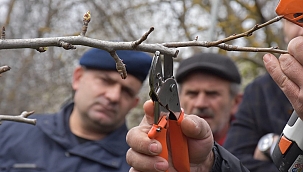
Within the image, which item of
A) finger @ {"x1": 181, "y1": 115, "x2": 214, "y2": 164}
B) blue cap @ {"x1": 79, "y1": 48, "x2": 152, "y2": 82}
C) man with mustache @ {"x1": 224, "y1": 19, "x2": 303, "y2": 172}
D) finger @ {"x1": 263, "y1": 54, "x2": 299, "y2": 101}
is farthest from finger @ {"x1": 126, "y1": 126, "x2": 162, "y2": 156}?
blue cap @ {"x1": 79, "y1": 48, "x2": 152, "y2": 82}

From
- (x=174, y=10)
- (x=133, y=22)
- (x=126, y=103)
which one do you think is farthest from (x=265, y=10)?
(x=126, y=103)

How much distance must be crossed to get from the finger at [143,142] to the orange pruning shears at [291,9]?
16.5 inches

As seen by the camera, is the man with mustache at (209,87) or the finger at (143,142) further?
the man with mustache at (209,87)

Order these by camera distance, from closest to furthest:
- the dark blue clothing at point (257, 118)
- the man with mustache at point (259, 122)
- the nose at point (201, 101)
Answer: the man with mustache at point (259, 122) → the dark blue clothing at point (257, 118) → the nose at point (201, 101)

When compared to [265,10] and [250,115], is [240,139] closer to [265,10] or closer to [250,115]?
[250,115]

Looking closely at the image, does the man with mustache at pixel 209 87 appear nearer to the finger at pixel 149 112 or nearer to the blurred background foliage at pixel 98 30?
the finger at pixel 149 112

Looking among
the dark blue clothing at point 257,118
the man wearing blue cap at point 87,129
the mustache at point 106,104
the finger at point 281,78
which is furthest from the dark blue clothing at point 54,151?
the finger at point 281,78

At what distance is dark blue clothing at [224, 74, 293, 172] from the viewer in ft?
7.16

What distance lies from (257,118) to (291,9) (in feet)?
4.05

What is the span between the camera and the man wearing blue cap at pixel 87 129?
96.0 inches

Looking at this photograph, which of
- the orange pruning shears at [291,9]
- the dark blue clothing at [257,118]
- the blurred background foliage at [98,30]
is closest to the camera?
the orange pruning shears at [291,9]

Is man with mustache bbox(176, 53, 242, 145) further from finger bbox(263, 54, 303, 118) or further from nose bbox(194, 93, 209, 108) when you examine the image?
finger bbox(263, 54, 303, 118)

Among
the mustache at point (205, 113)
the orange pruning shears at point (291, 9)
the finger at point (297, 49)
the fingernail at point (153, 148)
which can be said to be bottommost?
the mustache at point (205, 113)

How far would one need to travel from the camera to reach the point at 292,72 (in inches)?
44.3
